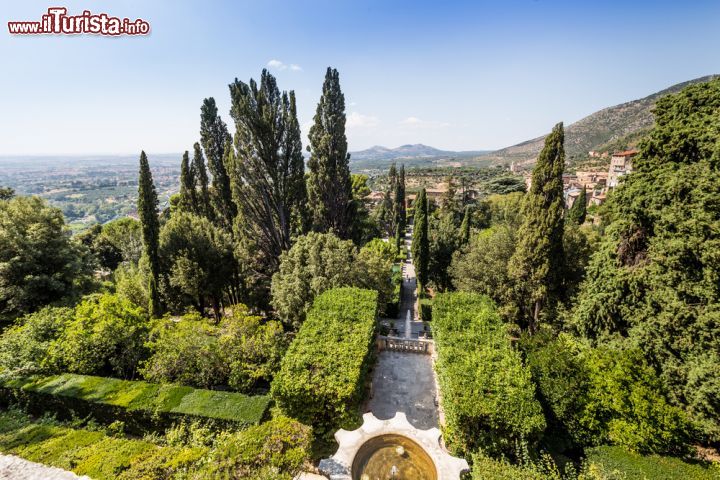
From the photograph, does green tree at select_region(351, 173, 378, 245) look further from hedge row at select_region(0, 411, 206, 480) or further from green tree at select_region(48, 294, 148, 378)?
hedge row at select_region(0, 411, 206, 480)

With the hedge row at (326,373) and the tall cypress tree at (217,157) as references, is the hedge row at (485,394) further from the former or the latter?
the tall cypress tree at (217,157)

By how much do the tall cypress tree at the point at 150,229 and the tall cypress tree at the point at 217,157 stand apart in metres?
5.43

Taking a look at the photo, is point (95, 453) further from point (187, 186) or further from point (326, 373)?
point (187, 186)

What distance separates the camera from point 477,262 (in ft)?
64.2

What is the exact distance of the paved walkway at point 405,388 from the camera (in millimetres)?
10172

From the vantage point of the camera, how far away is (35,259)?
53.0 feet

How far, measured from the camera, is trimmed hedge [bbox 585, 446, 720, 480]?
752 centimetres

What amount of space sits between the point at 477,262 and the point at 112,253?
4149 cm

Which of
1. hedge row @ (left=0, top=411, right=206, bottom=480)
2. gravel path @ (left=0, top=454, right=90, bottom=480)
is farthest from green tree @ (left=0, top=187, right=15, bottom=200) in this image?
gravel path @ (left=0, top=454, right=90, bottom=480)

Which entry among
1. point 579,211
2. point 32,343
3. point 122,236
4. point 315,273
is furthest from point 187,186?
point 579,211

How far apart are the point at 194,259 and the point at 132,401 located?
9.75 metres

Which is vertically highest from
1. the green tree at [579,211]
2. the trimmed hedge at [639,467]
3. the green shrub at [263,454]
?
the green tree at [579,211]

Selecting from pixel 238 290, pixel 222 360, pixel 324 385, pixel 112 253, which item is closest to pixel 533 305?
pixel 324 385

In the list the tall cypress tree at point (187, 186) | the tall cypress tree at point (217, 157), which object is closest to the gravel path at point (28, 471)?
the tall cypress tree at point (217, 157)
